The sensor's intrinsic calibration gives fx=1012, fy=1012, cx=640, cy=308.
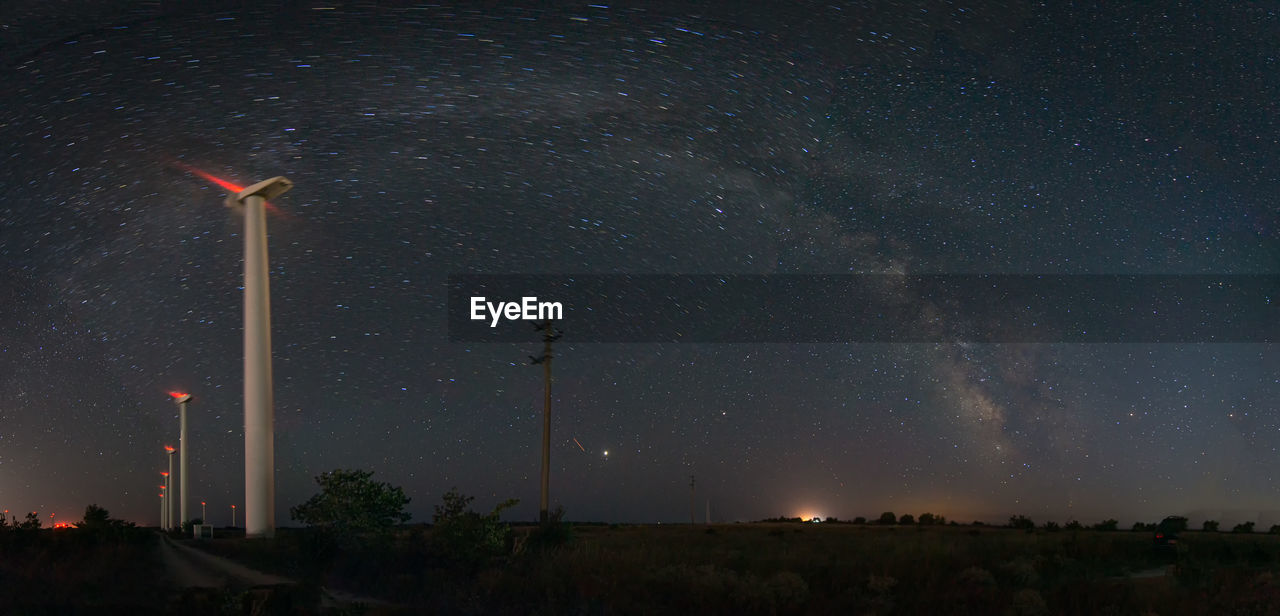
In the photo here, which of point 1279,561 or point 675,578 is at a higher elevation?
point 675,578

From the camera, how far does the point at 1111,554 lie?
38.1 m

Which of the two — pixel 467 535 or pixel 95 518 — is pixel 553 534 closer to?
pixel 467 535

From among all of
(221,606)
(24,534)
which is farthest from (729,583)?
(24,534)

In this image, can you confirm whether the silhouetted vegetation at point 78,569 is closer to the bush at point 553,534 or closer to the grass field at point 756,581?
the grass field at point 756,581

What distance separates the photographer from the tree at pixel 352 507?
30781 millimetres

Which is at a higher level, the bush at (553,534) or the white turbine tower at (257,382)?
the white turbine tower at (257,382)

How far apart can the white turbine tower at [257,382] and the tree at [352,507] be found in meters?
5.47

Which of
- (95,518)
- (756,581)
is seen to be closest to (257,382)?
(95,518)

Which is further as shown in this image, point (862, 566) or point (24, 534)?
point (24, 534)

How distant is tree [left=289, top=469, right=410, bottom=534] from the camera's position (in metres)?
30.8

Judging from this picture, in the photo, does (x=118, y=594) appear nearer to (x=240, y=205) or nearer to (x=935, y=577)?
(x=935, y=577)

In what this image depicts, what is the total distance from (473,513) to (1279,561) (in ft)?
96.3

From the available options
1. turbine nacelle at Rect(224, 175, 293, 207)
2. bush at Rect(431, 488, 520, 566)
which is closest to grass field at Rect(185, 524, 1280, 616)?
bush at Rect(431, 488, 520, 566)

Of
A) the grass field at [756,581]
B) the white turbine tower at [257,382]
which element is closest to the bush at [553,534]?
the grass field at [756,581]
